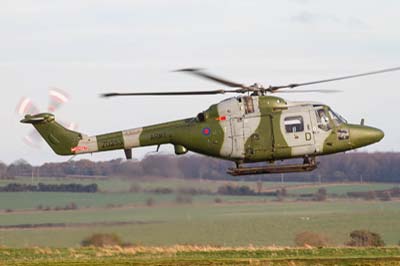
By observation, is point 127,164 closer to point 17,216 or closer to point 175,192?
point 175,192

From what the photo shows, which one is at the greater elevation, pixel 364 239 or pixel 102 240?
pixel 102 240

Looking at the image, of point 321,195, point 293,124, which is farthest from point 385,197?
point 293,124

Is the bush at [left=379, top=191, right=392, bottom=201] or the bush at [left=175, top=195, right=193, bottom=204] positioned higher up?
the bush at [left=379, top=191, right=392, bottom=201]

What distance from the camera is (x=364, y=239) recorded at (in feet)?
222

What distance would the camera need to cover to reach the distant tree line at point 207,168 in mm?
47281

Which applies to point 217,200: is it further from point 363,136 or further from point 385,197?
point 385,197

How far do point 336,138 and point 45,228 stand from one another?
1679cm

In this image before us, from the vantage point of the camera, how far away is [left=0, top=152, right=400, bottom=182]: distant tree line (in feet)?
155

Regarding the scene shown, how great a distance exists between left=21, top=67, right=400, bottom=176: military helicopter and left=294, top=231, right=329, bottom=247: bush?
21347mm

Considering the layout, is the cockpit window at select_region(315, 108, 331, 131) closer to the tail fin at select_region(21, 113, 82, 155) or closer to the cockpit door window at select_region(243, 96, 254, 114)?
the cockpit door window at select_region(243, 96, 254, 114)

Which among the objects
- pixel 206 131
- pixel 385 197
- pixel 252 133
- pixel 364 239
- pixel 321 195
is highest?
pixel 206 131

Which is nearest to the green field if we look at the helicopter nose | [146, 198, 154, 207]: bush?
[146, 198, 154, 207]: bush

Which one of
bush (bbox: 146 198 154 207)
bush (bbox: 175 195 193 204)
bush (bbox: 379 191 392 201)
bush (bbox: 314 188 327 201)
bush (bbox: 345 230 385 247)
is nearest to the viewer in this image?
bush (bbox: 175 195 193 204)

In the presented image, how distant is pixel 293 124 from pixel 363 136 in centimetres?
265
